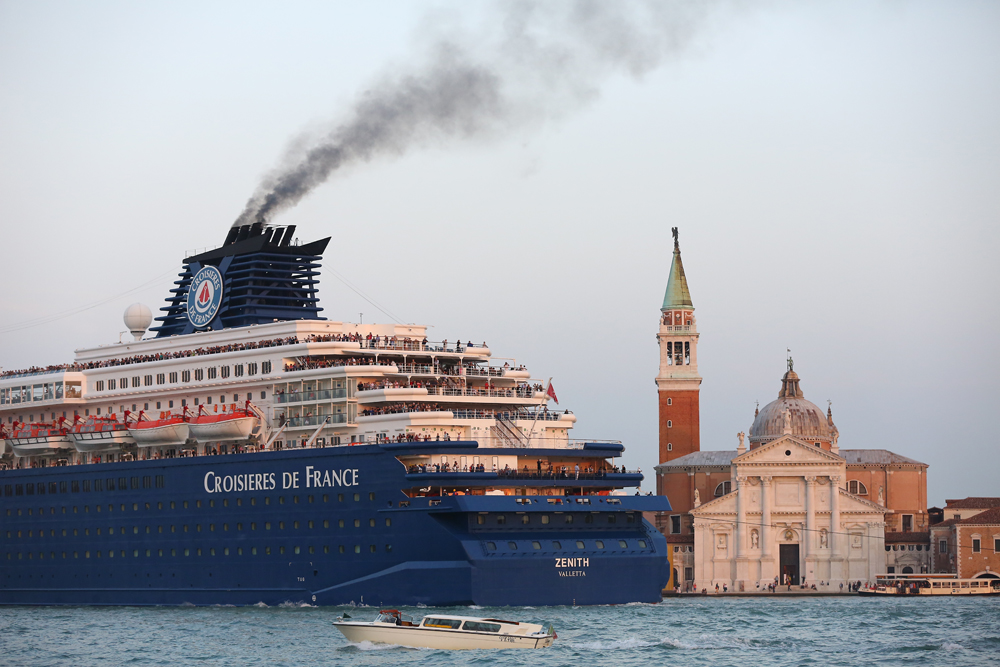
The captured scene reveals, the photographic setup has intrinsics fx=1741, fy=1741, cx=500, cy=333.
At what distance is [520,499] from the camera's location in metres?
64.2

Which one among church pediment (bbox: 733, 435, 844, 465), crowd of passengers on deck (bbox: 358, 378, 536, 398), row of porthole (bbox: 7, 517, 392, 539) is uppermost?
church pediment (bbox: 733, 435, 844, 465)

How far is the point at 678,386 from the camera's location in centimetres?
13100

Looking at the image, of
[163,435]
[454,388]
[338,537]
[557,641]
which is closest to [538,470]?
[454,388]

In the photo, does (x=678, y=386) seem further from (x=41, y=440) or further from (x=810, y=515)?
(x=41, y=440)

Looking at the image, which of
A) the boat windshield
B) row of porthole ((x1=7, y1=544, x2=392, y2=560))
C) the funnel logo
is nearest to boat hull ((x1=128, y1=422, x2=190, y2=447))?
row of porthole ((x1=7, y1=544, x2=392, y2=560))

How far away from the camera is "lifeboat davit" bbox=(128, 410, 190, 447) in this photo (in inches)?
2896

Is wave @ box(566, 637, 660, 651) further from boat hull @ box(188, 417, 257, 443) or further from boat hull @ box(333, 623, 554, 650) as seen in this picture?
boat hull @ box(188, 417, 257, 443)

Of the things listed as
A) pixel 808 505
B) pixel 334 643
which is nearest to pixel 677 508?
pixel 808 505

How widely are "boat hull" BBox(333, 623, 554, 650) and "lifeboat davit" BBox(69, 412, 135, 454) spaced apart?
81.4 feet

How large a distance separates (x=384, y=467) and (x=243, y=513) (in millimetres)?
7615

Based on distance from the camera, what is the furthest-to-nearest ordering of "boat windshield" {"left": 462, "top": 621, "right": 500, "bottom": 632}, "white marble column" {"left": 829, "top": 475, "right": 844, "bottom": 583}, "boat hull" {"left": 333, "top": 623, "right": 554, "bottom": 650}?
"white marble column" {"left": 829, "top": 475, "right": 844, "bottom": 583} < "boat windshield" {"left": 462, "top": 621, "right": 500, "bottom": 632} < "boat hull" {"left": 333, "top": 623, "right": 554, "bottom": 650}

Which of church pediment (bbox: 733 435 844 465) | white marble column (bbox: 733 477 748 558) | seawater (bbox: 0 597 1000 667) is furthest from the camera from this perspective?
church pediment (bbox: 733 435 844 465)

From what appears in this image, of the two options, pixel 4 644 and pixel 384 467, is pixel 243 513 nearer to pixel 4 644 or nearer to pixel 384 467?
pixel 384 467

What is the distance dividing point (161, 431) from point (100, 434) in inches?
188
